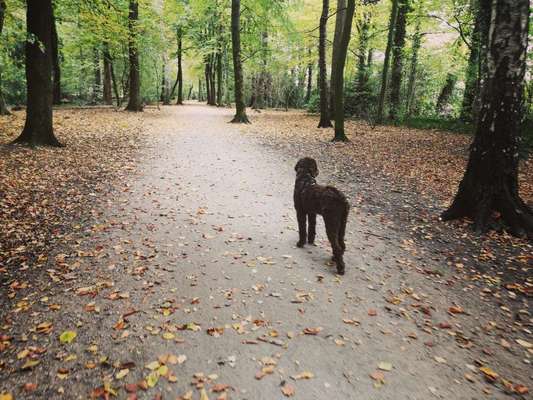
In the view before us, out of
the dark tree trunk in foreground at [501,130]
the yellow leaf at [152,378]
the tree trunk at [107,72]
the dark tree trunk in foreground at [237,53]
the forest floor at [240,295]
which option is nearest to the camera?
the yellow leaf at [152,378]

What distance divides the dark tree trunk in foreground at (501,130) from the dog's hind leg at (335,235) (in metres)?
3.22

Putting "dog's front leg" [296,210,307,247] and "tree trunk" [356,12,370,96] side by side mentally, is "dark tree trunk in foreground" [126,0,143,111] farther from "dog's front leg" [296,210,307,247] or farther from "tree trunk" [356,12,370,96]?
"dog's front leg" [296,210,307,247]

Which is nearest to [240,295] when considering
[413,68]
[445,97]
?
[413,68]

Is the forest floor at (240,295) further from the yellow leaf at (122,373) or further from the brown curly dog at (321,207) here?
the brown curly dog at (321,207)

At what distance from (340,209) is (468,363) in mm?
2126

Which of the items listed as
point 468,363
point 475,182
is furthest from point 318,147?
point 468,363

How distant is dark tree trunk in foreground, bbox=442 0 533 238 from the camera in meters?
5.69

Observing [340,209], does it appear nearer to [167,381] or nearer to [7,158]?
[167,381]

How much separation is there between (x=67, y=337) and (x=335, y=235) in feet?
11.0

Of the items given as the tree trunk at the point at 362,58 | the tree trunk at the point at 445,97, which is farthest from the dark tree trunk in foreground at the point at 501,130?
the tree trunk at the point at 445,97

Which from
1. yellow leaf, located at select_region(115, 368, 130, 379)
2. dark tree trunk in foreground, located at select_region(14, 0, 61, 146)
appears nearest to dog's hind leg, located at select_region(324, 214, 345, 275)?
yellow leaf, located at select_region(115, 368, 130, 379)

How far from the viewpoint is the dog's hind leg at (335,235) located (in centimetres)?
450

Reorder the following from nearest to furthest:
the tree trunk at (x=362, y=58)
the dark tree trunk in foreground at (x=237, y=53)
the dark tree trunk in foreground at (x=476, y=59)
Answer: the dark tree trunk in foreground at (x=476, y=59) < the dark tree trunk in foreground at (x=237, y=53) < the tree trunk at (x=362, y=58)

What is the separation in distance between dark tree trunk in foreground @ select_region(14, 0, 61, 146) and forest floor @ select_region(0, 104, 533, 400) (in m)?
2.15
